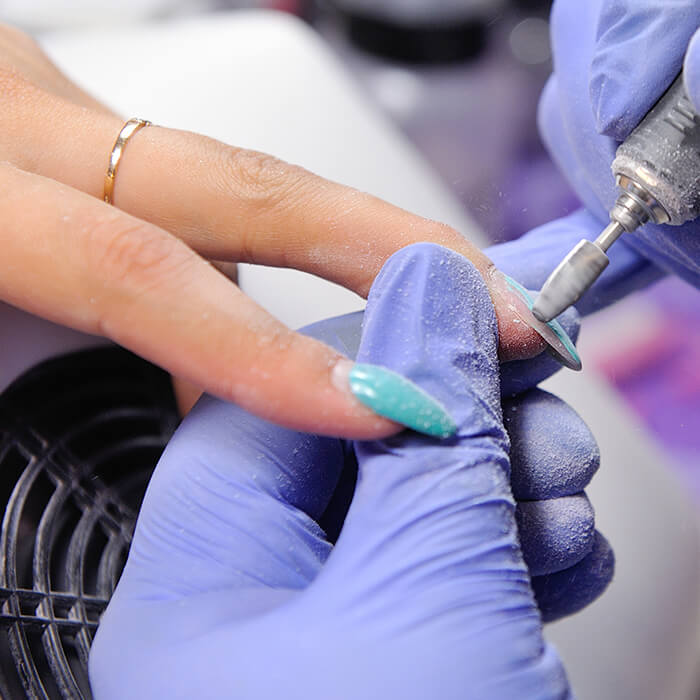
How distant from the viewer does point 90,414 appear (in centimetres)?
61

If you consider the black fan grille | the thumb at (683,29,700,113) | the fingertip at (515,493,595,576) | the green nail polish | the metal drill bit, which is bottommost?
the black fan grille

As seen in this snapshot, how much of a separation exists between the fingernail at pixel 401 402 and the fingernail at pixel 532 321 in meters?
0.12

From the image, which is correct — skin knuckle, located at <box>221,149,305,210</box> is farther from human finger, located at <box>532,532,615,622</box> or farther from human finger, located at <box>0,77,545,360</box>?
human finger, located at <box>532,532,615,622</box>

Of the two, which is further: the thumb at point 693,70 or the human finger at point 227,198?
the human finger at point 227,198

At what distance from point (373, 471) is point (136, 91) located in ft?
1.84

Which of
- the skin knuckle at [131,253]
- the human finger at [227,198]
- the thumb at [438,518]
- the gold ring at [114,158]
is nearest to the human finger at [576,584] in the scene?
the thumb at [438,518]

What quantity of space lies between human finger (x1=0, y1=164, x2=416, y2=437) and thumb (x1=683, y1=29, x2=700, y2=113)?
0.26 metres

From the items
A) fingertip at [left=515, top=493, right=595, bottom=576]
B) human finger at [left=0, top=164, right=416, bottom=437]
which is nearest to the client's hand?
human finger at [left=0, top=164, right=416, bottom=437]

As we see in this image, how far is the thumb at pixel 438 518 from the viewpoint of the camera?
1.20 feet

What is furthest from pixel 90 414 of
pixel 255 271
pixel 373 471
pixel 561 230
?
pixel 561 230

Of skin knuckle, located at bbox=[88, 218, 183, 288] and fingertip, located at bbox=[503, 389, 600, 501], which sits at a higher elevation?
fingertip, located at bbox=[503, 389, 600, 501]

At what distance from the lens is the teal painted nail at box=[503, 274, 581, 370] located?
48cm

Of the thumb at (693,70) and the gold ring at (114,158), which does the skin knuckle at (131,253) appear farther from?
the thumb at (693,70)

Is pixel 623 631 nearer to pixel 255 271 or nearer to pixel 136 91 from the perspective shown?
pixel 255 271
